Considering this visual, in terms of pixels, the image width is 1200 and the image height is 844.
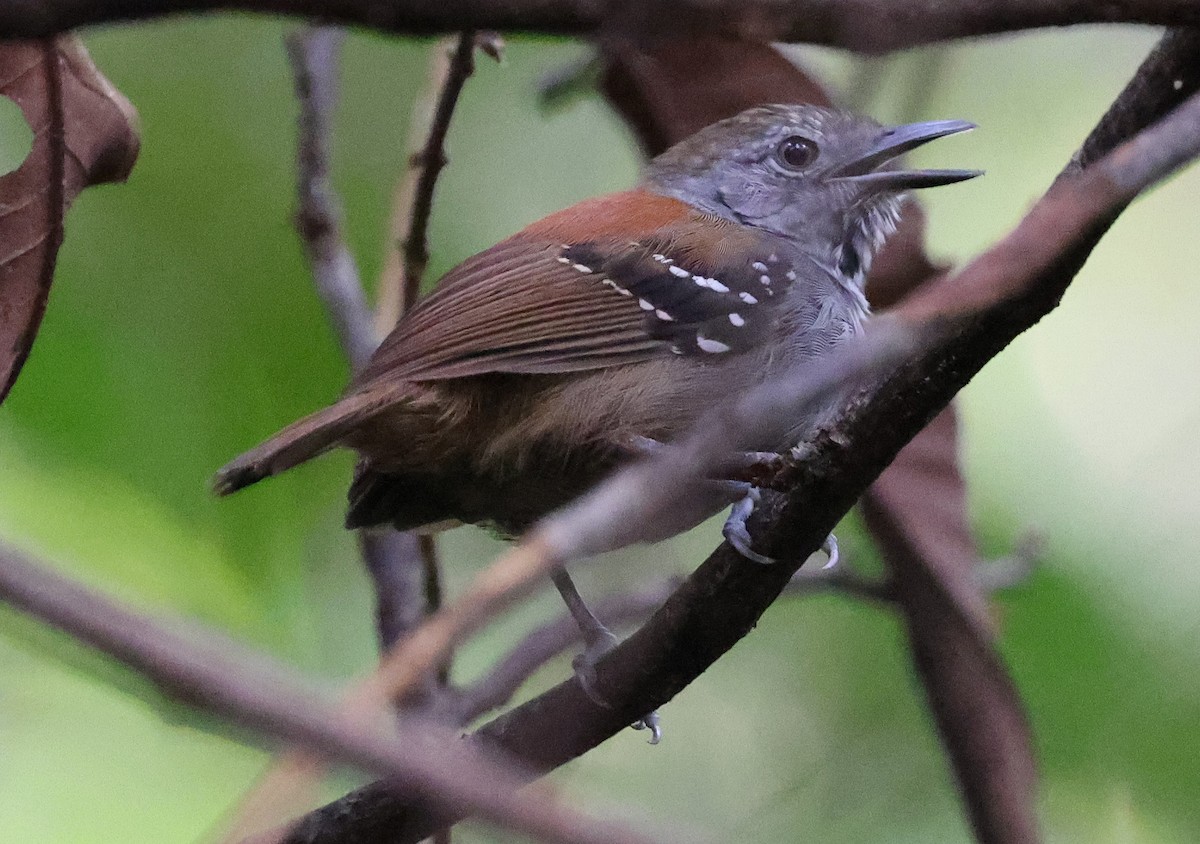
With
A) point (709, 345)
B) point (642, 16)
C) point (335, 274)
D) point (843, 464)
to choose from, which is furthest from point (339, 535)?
point (642, 16)

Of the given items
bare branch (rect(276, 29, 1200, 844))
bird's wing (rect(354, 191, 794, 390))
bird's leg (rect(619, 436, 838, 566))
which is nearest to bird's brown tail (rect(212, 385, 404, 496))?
bird's wing (rect(354, 191, 794, 390))

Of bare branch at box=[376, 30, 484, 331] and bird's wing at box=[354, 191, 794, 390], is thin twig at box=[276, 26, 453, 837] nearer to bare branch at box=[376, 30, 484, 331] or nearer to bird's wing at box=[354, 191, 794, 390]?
bare branch at box=[376, 30, 484, 331]

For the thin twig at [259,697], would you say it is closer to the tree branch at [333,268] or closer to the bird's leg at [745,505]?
the bird's leg at [745,505]

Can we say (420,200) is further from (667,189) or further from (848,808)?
(848,808)

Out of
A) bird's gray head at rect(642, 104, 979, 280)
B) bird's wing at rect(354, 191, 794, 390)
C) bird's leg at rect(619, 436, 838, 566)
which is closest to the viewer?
bird's leg at rect(619, 436, 838, 566)

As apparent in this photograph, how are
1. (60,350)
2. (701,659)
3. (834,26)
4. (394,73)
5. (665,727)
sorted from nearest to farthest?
(834,26), (701,659), (60,350), (665,727), (394,73)


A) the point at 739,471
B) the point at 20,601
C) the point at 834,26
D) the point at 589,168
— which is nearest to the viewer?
the point at 20,601

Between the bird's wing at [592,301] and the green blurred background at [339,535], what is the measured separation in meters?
0.64

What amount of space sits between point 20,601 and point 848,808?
4.08 m

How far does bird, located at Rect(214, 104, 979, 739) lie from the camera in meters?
3.15

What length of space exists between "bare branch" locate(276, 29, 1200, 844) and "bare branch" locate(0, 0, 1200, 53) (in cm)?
15

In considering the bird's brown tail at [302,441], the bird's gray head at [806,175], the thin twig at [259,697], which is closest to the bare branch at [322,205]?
the bird's brown tail at [302,441]

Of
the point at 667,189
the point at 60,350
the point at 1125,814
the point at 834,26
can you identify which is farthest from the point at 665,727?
the point at 834,26

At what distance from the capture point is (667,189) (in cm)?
430
